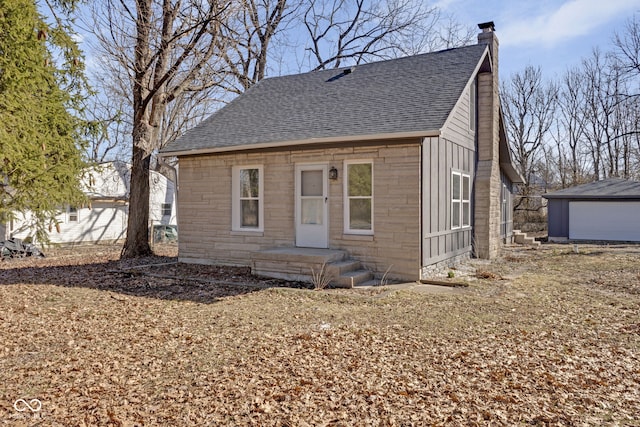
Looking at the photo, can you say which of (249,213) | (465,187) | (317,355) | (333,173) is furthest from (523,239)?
(317,355)

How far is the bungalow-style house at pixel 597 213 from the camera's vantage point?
66.4 ft

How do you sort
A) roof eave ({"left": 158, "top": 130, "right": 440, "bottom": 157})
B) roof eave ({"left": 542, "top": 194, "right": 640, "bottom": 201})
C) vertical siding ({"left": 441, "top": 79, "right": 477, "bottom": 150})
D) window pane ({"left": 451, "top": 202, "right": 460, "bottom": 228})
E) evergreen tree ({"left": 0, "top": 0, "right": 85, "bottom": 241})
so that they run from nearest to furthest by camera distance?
1. evergreen tree ({"left": 0, "top": 0, "right": 85, "bottom": 241})
2. roof eave ({"left": 158, "top": 130, "right": 440, "bottom": 157})
3. vertical siding ({"left": 441, "top": 79, "right": 477, "bottom": 150})
4. window pane ({"left": 451, "top": 202, "right": 460, "bottom": 228})
5. roof eave ({"left": 542, "top": 194, "right": 640, "bottom": 201})

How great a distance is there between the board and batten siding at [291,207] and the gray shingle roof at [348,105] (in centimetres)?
41

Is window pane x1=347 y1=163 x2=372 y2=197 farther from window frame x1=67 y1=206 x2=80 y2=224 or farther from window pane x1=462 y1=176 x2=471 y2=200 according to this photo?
window frame x1=67 y1=206 x2=80 y2=224

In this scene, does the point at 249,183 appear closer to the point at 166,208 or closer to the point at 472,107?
the point at 472,107

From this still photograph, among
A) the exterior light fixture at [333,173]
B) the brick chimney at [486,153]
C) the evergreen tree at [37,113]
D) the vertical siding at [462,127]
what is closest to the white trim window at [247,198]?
the exterior light fixture at [333,173]

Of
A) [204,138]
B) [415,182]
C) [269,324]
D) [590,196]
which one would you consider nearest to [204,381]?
[269,324]

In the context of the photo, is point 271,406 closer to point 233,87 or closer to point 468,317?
point 468,317

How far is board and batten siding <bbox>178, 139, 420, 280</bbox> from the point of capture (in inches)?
357

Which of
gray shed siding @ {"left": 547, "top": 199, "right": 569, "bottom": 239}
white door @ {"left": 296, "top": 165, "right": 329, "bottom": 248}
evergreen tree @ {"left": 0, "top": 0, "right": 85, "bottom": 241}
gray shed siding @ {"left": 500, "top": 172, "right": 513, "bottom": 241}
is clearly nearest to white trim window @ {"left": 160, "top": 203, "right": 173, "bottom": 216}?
white door @ {"left": 296, "top": 165, "right": 329, "bottom": 248}

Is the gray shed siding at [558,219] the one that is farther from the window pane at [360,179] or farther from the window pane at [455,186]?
the window pane at [360,179]

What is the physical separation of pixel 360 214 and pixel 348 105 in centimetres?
295

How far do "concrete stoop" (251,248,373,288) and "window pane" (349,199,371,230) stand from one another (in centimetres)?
65

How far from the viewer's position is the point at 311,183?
1032cm
